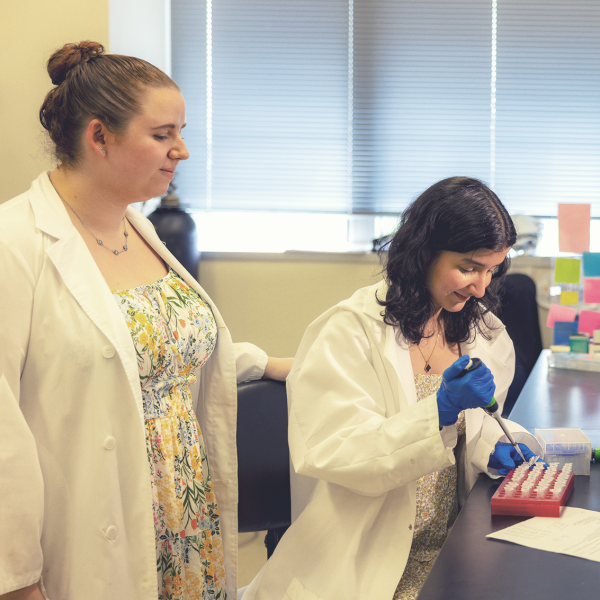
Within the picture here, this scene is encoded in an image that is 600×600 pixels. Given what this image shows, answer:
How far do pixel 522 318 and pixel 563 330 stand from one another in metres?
0.32

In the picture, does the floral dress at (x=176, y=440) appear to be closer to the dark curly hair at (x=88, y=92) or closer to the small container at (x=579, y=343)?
the dark curly hair at (x=88, y=92)

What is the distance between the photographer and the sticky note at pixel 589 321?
231 centimetres

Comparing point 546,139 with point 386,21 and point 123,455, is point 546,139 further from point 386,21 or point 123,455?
point 123,455

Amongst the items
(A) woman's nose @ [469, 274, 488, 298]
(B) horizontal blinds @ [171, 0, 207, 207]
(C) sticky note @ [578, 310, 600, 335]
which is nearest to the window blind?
(B) horizontal blinds @ [171, 0, 207, 207]

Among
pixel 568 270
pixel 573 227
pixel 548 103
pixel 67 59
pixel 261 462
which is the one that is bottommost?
pixel 261 462

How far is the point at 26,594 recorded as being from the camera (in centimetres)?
100

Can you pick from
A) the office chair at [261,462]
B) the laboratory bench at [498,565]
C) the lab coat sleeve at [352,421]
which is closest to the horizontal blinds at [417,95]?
the office chair at [261,462]

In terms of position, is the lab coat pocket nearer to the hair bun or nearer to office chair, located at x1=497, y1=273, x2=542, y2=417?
the hair bun

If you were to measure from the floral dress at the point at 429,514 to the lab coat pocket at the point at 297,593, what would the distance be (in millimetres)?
161

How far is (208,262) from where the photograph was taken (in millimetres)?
3018

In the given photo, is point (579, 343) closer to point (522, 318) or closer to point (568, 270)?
point (568, 270)

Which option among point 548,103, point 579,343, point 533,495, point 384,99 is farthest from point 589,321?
point 533,495

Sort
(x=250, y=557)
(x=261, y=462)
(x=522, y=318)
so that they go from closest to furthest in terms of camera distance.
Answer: (x=261, y=462) → (x=250, y=557) → (x=522, y=318)

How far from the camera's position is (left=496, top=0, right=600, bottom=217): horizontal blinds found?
116 inches
